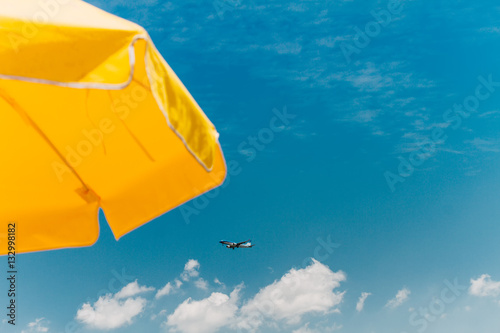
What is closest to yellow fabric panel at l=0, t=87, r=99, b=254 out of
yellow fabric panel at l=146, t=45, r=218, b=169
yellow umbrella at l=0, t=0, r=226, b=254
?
yellow umbrella at l=0, t=0, r=226, b=254

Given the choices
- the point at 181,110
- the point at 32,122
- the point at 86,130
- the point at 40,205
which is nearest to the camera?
the point at 181,110

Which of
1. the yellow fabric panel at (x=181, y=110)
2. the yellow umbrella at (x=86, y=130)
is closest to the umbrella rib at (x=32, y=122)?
the yellow umbrella at (x=86, y=130)

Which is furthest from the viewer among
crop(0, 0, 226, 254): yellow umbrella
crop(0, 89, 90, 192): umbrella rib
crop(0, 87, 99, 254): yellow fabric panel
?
crop(0, 87, 99, 254): yellow fabric panel

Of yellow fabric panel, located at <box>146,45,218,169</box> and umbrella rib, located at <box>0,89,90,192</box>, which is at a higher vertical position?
umbrella rib, located at <box>0,89,90,192</box>

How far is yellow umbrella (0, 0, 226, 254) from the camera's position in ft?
8.66

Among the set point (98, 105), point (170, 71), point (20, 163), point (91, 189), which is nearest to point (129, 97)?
point (98, 105)

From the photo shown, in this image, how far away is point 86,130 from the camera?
396 centimetres

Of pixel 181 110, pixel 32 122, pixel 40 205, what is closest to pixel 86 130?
pixel 32 122

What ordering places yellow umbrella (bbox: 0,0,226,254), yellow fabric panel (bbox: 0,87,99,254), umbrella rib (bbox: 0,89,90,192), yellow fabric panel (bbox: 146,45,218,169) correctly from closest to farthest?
yellow umbrella (bbox: 0,0,226,254) → yellow fabric panel (bbox: 146,45,218,169) → umbrella rib (bbox: 0,89,90,192) → yellow fabric panel (bbox: 0,87,99,254)

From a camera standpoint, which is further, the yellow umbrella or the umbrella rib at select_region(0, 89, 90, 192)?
the umbrella rib at select_region(0, 89, 90, 192)

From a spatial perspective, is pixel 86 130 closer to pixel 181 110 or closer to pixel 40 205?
pixel 40 205

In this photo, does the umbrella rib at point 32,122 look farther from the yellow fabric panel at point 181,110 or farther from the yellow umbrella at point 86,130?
the yellow fabric panel at point 181,110

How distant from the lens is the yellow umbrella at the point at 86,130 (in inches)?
104

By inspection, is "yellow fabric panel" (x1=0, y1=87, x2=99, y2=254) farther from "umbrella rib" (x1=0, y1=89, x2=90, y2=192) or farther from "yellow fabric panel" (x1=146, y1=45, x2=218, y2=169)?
"yellow fabric panel" (x1=146, y1=45, x2=218, y2=169)
